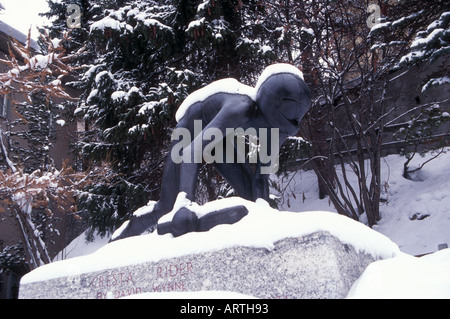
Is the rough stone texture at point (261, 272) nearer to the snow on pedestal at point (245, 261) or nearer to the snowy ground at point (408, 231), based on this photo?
the snow on pedestal at point (245, 261)

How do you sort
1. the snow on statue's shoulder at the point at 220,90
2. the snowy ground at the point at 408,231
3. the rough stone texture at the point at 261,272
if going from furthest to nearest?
the snow on statue's shoulder at the point at 220,90
the rough stone texture at the point at 261,272
the snowy ground at the point at 408,231

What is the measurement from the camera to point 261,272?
8.18 feet

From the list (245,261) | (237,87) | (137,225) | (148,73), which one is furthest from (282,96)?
(148,73)

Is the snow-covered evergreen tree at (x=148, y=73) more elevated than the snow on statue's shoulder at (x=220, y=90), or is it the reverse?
the snow-covered evergreen tree at (x=148, y=73)

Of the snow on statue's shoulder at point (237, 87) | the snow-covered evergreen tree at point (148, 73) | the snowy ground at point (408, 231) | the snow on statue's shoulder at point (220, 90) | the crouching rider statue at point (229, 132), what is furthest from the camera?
the snow-covered evergreen tree at point (148, 73)

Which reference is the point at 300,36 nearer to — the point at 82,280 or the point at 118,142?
the point at 118,142

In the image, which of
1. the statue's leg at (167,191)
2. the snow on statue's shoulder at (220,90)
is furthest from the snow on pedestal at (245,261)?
the snow on statue's shoulder at (220,90)

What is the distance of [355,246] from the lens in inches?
104

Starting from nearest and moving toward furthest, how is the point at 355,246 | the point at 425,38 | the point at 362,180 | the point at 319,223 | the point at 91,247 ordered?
the point at 319,223 → the point at 355,246 → the point at 425,38 → the point at 362,180 → the point at 91,247

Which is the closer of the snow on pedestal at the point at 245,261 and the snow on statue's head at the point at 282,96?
the snow on pedestal at the point at 245,261

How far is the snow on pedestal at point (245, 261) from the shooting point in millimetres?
2387

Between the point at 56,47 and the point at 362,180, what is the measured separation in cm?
657

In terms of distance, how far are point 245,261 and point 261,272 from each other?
11cm
